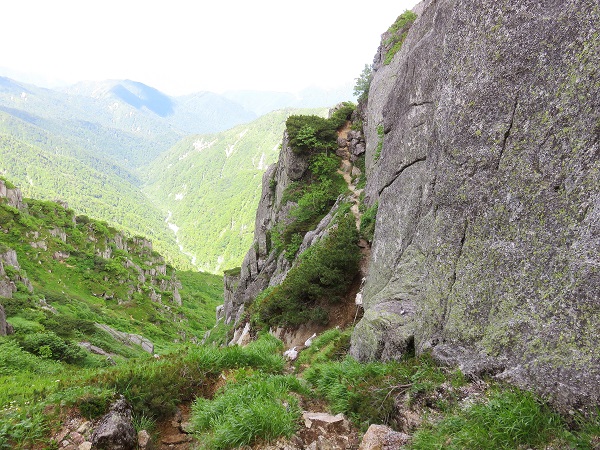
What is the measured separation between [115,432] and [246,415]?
6.48 feet

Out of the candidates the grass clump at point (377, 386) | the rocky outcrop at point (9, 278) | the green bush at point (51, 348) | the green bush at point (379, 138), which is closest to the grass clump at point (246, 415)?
the grass clump at point (377, 386)

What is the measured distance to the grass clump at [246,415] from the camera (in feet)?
16.6

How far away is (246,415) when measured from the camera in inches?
205

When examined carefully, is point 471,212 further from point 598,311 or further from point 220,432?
point 220,432

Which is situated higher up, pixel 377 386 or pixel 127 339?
pixel 377 386

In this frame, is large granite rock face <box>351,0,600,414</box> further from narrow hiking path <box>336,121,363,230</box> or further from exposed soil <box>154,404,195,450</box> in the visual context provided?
narrow hiking path <box>336,121,363,230</box>

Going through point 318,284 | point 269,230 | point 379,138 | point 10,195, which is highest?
point 379,138

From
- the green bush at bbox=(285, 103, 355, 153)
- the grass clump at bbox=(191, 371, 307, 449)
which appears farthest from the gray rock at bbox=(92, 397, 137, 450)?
the green bush at bbox=(285, 103, 355, 153)

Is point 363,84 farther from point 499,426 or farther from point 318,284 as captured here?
point 499,426

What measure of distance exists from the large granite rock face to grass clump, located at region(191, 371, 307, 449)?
Result: 113 inches

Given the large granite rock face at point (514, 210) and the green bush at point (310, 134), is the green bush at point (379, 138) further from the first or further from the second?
the large granite rock face at point (514, 210)

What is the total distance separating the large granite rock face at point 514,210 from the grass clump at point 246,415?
2.88 meters

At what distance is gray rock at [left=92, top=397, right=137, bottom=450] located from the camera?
16.2 feet

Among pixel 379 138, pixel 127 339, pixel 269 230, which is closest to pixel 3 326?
pixel 127 339
